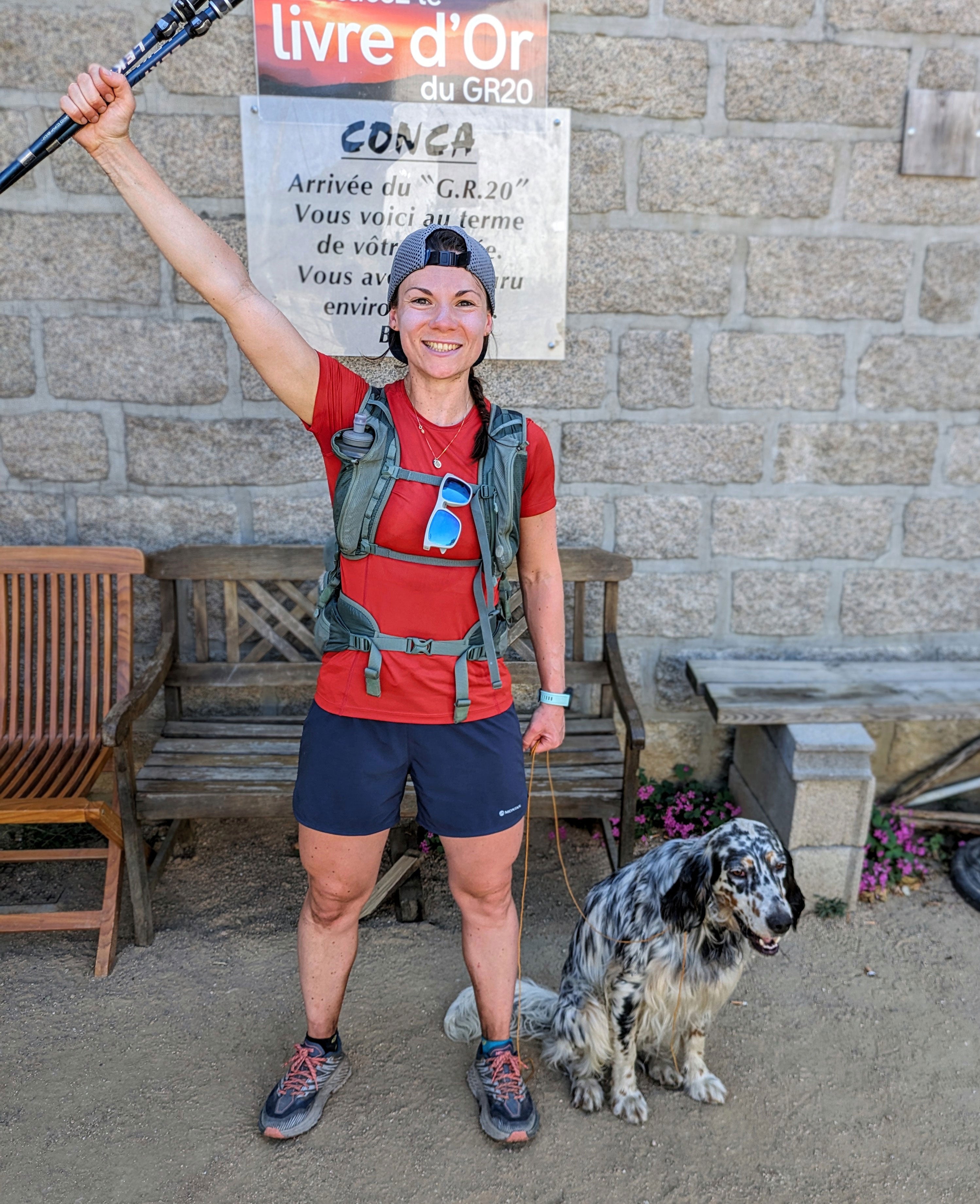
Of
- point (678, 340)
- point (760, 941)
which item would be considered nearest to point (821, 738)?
point (760, 941)

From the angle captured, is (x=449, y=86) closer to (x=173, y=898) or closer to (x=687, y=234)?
(x=687, y=234)

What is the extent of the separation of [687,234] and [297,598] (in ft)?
7.09

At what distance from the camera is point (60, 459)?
3.49 m

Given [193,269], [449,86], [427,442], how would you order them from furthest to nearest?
1. [449,86]
2. [427,442]
3. [193,269]

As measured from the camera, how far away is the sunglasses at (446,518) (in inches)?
75.1

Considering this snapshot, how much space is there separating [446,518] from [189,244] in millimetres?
788

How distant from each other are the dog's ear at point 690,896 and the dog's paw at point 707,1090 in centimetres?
56

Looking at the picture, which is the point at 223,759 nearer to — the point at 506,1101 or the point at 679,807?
the point at 506,1101

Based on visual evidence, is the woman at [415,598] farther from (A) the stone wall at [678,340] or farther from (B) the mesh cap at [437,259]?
(A) the stone wall at [678,340]

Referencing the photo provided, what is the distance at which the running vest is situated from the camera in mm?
1901

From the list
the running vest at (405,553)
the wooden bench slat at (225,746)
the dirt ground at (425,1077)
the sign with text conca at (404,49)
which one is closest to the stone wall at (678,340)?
the sign with text conca at (404,49)

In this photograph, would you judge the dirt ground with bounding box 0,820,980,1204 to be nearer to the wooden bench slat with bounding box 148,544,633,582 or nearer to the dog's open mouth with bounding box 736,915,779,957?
the dog's open mouth with bounding box 736,915,779,957

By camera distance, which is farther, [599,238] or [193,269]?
[599,238]

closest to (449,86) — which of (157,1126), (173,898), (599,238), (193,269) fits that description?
(599,238)
